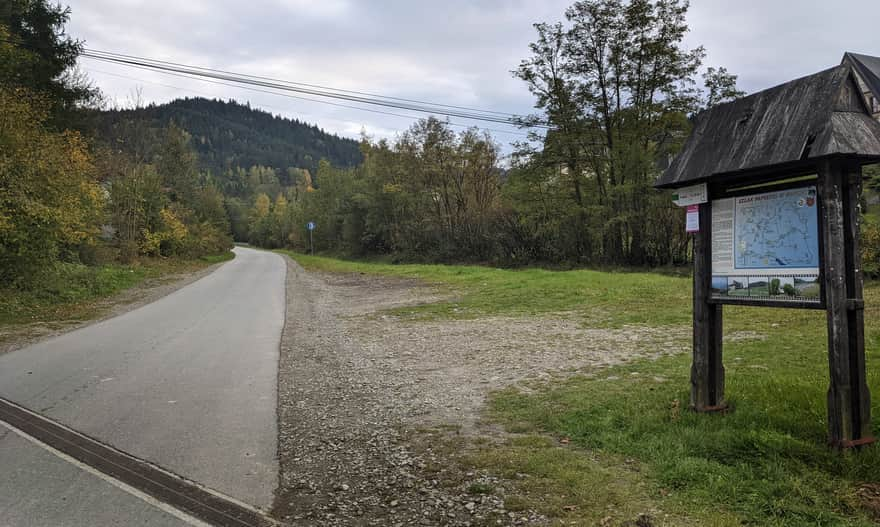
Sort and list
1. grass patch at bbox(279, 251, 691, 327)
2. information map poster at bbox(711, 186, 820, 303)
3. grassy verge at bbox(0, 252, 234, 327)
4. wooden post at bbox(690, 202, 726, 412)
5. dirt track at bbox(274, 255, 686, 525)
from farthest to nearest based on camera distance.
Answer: grassy verge at bbox(0, 252, 234, 327) → grass patch at bbox(279, 251, 691, 327) → wooden post at bbox(690, 202, 726, 412) → information map poster at bbox(711, 186, 820, 303) → dirt track at bbox(274, 255, 686, 525)

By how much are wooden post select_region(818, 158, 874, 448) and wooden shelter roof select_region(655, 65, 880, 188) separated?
192mm

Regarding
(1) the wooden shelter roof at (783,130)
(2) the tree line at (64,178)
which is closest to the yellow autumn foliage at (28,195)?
(2) the tree line at (64,178)

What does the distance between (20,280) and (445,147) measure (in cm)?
3135

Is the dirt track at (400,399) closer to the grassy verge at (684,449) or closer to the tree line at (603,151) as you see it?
the grassy verge at (684,449)

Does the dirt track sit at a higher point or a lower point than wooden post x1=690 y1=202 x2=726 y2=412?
lower

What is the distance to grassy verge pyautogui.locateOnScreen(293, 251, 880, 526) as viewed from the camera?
3418 mm

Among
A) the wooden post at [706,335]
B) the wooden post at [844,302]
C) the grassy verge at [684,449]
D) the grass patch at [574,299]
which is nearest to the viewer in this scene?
the grassy verge at [684,449]

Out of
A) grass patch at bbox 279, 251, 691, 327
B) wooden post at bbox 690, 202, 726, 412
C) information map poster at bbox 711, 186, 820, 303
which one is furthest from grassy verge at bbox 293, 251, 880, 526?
grass patch at bbox 279, 251, 691, 327

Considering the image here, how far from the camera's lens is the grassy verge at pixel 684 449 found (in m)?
3.42

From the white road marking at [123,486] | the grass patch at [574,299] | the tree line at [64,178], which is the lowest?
the white road marking at [123,486]

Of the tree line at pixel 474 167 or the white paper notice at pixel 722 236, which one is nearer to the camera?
the white paper notice at pixel 722 236

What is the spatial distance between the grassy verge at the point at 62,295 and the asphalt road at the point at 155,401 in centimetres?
244

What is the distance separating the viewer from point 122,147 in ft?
116

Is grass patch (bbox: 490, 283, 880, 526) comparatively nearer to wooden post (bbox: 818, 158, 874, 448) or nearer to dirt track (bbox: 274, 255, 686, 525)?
wooden post (bbox: 818, 158, 874, 448)
